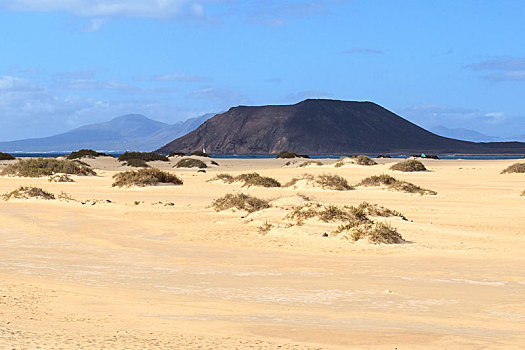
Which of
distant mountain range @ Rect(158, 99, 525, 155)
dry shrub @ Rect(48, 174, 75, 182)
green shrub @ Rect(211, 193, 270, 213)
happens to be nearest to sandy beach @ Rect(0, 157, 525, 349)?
green shrub @ Rect(211, 193, 270, 213)

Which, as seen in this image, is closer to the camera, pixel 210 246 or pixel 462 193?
pixel 210 246

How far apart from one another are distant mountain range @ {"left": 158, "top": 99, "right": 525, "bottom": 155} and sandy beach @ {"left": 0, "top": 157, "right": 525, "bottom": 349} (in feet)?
514

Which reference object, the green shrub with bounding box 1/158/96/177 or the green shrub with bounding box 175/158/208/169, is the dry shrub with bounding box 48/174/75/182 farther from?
the green shrub with bounding box 175/158/208/169

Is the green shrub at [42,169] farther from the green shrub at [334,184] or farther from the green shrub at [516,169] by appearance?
the green shrub at [516,169]

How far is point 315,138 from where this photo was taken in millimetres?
182500

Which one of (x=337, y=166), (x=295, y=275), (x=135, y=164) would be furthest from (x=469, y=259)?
(x=135, y=164)

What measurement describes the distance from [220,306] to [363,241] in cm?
704

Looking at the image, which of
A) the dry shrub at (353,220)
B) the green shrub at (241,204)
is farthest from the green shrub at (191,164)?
the dry shrub at (353,220)

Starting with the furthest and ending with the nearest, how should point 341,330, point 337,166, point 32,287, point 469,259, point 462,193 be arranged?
point 337,166 → point 462,193 → point 469,259 → point 32,287 → point 341,330

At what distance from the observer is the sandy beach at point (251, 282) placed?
7.02 metres

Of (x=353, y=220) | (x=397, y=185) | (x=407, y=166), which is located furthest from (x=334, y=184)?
(x=407, y=166)

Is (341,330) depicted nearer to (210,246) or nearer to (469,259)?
(469,259)

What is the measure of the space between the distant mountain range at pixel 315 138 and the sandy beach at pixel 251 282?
15658 centimetres

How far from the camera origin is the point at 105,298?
9.02m
